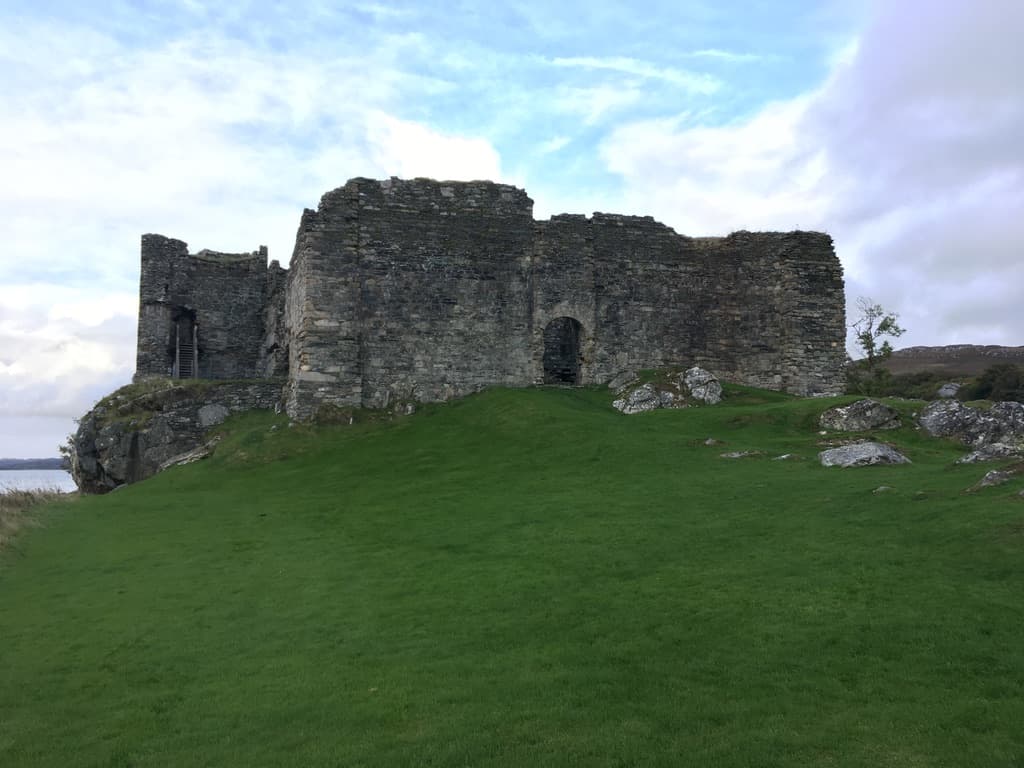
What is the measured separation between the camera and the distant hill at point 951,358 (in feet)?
Answer: 229

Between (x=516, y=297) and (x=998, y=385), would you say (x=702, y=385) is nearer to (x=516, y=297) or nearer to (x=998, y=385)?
(x=516, y=297)

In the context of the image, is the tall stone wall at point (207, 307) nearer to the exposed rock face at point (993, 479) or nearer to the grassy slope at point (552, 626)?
the grassy slope at point (552, 626)

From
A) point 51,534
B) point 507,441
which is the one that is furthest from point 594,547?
point 51,534

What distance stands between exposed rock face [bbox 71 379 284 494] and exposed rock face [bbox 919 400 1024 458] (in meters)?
19.0

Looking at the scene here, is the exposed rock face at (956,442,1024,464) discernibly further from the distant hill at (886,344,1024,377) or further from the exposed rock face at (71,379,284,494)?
the distant hill at (886,344,1024,377)

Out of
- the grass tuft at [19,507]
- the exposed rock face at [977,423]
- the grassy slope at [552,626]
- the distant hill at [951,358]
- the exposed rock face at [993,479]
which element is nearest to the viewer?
the grassy slope at [552,626]

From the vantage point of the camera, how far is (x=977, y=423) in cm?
1788

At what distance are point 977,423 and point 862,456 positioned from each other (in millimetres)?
3926

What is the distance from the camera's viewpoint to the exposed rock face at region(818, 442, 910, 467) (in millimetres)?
15617

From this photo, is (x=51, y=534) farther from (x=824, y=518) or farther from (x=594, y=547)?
(x=824, y=518)

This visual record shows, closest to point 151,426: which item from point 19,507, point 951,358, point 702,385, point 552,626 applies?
point 19,507

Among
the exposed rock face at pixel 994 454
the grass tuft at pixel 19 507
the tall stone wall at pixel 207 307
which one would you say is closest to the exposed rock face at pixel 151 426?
the grass tuft at pixel 19 507

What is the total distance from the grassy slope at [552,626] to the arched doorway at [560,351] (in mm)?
11766

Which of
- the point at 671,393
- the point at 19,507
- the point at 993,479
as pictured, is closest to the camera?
the point at 993,479
